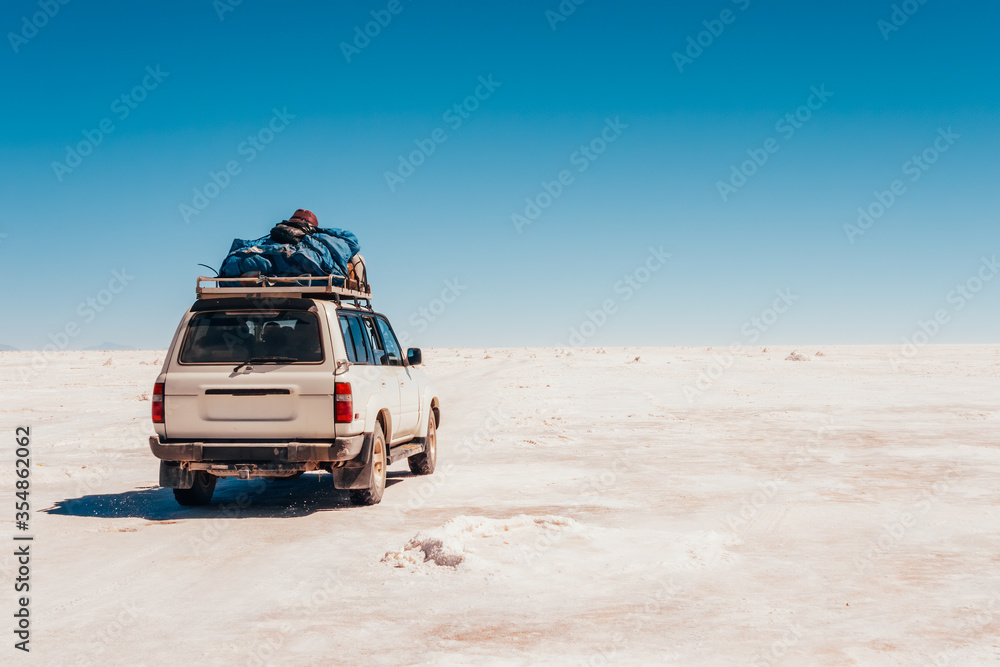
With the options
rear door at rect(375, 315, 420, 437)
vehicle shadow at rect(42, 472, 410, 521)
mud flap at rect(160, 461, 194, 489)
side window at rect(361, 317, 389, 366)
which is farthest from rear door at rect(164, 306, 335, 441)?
rear door at rect(375, 315, 420, 437)

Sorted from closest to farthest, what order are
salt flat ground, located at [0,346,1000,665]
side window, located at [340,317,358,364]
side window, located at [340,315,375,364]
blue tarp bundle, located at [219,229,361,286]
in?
1. salt flat ground, located at [0,346,1000,665]
2. side window, located at [340,317,358,364]
3. side window, located at [340,315,375,364]
4. blue tarp bundle, located at [219,229,361,286]

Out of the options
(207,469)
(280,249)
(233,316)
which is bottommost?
(207,469)

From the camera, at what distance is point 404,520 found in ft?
29.0

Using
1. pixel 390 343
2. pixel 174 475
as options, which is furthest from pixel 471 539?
pixel 390 343

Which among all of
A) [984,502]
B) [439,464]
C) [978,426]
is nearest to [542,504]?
[439,464]

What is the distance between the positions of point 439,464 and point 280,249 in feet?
15.7

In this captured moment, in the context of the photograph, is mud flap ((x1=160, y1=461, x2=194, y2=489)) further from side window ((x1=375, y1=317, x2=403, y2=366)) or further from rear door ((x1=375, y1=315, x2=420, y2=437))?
side window ((x1=375, y1=317, x2=403, y2=366))

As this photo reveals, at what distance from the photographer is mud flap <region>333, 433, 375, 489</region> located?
9156 millimetres

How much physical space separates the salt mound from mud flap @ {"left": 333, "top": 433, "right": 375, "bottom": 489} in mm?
1713

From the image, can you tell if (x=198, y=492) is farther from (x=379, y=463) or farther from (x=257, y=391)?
(x=379, y=463)

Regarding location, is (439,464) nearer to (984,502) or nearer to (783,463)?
(783,463)

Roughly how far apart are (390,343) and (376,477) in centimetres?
235

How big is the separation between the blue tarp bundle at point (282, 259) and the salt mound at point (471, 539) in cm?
374

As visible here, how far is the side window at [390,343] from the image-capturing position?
11.0 meters
